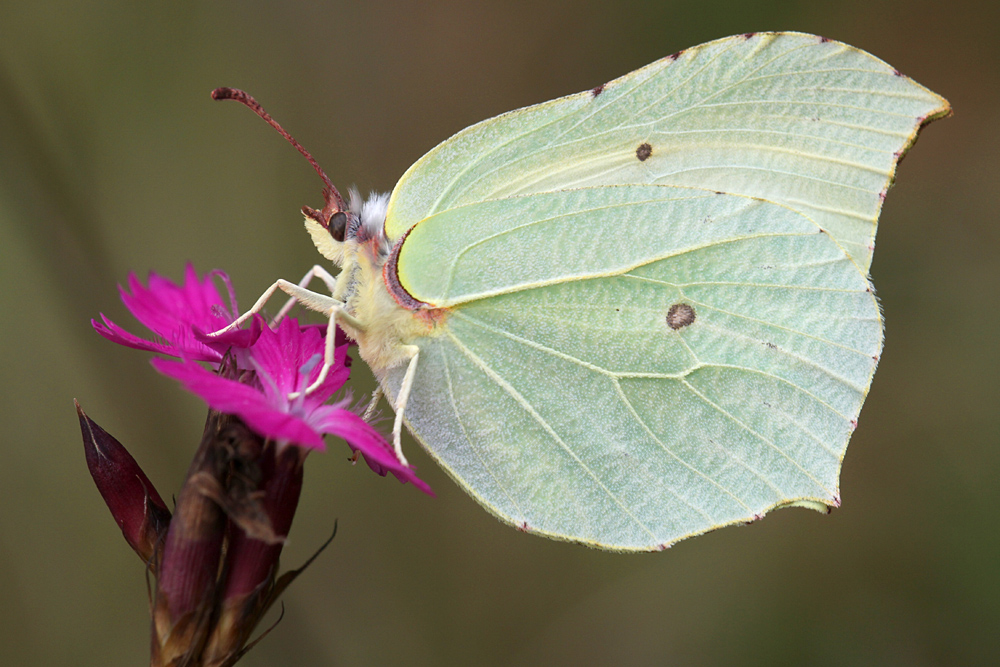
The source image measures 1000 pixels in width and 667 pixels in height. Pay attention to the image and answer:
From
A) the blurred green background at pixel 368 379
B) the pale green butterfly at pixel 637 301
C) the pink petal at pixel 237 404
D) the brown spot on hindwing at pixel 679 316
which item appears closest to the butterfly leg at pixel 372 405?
the pale green butterfly at pixel 637 301

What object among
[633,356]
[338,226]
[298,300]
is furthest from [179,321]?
[633,356]

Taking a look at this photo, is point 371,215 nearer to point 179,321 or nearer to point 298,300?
point 298,300

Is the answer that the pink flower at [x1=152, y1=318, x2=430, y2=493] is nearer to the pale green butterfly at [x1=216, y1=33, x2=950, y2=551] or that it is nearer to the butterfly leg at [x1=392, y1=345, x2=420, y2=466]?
the butterfly leg at [x1=392, y1=345, x2=420, y2=466]

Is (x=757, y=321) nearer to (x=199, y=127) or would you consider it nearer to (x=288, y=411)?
(x=288, y=411)

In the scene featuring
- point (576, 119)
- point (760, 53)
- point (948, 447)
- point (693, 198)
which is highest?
point (576, 119)

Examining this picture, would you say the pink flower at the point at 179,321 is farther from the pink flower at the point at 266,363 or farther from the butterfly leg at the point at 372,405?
the butterfly leg at the point at 372,405

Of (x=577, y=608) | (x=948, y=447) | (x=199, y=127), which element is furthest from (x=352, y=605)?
(x=948, y=447)
